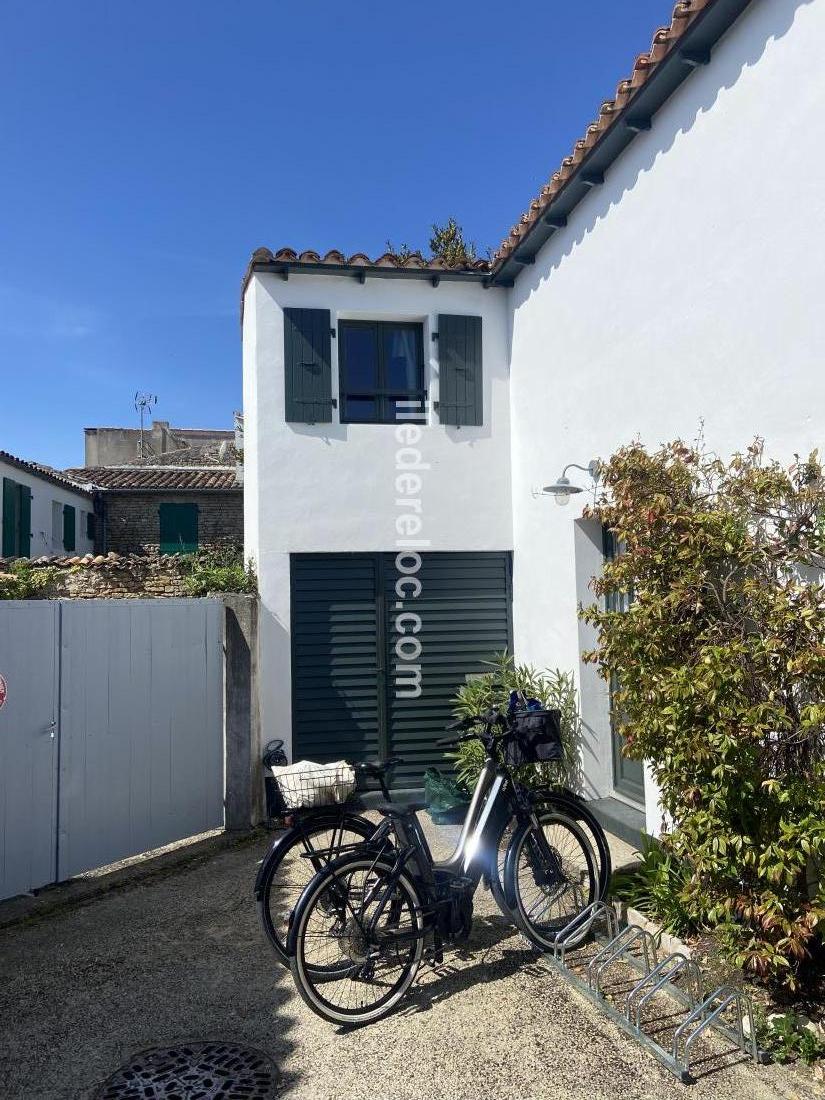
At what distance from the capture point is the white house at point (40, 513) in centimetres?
1844

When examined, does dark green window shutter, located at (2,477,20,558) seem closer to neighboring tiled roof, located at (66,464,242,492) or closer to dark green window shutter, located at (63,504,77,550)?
dark green window shutter, located at (63,504,77,550)

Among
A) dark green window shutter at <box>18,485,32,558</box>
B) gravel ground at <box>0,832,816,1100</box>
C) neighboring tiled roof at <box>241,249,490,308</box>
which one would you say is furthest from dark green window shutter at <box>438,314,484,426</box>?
dark green window shutter at <box>18,485,32,558</box>

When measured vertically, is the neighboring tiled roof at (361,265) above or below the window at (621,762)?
above

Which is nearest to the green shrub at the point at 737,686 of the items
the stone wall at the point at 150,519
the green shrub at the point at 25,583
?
the green shrub at the point at 25,583

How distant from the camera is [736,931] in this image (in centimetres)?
349

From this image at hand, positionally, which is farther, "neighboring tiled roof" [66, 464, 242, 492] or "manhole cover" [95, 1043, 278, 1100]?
"neighboring tiled roof" [66, 464, 242, 492]

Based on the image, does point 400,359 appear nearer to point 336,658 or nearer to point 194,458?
point 336,658

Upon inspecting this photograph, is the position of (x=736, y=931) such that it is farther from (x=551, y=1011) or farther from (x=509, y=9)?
(x=509, y=9)

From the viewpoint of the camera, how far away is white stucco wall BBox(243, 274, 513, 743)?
296 inches

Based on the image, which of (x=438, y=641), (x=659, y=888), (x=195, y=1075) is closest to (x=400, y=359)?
(x=438, y=641)

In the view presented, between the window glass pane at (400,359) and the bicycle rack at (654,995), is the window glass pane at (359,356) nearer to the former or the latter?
the window glass pane at (400,359)

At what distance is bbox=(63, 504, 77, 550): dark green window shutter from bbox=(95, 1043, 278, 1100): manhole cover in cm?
1934

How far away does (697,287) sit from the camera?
4.71 meters

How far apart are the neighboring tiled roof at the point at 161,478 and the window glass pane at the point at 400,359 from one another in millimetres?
12262
